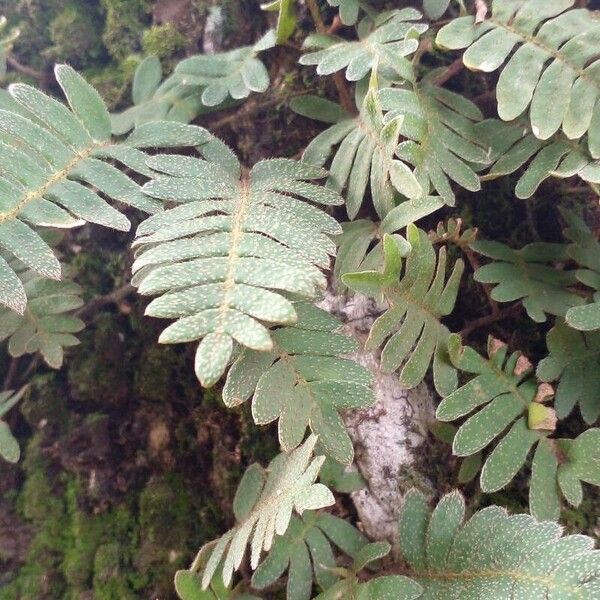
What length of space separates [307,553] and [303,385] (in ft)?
1.46

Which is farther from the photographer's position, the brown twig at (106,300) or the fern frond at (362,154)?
the brown twig at (106,300)

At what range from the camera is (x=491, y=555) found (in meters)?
1.21

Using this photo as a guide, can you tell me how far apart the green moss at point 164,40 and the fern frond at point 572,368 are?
1554 millimetres

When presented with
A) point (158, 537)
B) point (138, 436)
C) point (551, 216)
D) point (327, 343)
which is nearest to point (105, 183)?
point (327, 343)

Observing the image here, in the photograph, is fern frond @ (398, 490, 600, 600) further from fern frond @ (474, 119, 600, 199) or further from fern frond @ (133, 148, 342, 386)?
fern frond @ (474, 119, 600, 199)

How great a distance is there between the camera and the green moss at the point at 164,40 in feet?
7.10

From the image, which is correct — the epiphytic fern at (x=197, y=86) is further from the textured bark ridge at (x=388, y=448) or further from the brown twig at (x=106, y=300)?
the textured bark ridge at (x=388, y=448)

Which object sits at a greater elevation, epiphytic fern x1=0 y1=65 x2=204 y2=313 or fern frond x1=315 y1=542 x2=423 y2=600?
epiphytic fern x1=0 y1=65 x2=204 y2=313

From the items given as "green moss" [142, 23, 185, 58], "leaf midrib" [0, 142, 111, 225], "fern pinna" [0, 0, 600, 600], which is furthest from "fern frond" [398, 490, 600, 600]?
"green moss" [142, 23, 185, 58]

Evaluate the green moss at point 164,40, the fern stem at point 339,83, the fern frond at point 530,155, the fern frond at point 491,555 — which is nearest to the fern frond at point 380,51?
the fern stem at point 339,83

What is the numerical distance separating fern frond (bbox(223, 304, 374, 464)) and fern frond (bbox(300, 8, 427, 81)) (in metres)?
0.66

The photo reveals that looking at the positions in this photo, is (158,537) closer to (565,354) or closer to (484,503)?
(484,503)

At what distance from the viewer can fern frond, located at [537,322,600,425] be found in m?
1.42

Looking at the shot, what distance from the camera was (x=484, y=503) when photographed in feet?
4.90
